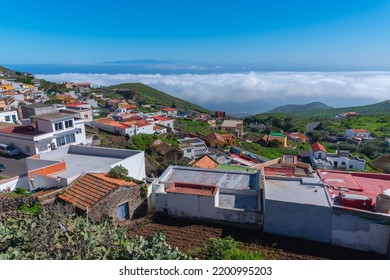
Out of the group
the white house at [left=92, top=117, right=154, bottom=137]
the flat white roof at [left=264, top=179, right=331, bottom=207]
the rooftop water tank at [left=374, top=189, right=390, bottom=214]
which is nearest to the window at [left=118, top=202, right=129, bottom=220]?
the flat white roof at [left=264, top=179, right=331, bottom=207]

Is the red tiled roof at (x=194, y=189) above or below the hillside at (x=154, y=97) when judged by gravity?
above

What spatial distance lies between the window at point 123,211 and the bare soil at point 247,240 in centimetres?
100

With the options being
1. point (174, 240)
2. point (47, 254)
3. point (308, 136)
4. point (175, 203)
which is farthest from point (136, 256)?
point (308, 136)

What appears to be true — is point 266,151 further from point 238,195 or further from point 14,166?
point 238,195

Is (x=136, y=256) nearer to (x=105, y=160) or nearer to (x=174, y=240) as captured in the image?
(x=174, y=240)

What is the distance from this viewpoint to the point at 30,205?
9.33 m

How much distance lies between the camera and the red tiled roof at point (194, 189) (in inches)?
351

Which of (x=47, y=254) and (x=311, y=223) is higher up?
(x=47, y=254)

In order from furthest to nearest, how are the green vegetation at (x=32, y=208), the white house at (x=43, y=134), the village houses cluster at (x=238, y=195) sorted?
the white house at (x=43, y=134) < the green vegetation at (x=32, y=208) < the village houses cluster at (x=238, y=195)

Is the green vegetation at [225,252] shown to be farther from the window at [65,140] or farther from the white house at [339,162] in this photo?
the white house at [339,162]

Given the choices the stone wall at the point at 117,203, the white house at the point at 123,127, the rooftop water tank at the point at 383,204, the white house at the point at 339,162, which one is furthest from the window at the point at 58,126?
the white house at the point at 339,162

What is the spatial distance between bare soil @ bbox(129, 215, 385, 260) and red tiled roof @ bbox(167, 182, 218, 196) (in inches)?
36.1

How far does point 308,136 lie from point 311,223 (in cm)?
6672

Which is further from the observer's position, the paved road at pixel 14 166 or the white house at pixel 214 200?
the paved road at pixel 14 166
